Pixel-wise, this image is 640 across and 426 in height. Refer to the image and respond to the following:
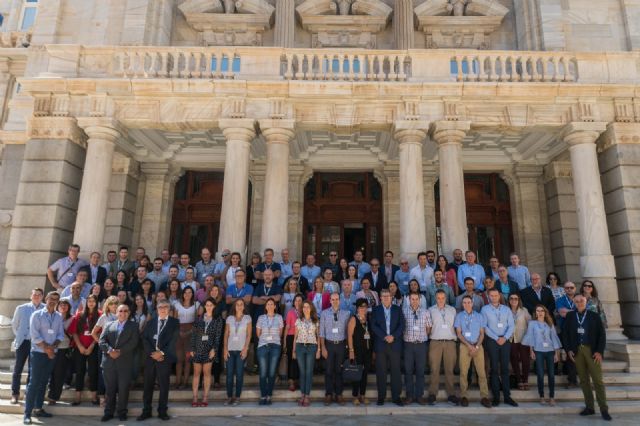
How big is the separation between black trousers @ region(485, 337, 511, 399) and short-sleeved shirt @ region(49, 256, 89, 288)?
8.65 m

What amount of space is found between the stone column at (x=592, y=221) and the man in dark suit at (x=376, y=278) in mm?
5630

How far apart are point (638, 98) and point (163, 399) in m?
13.7

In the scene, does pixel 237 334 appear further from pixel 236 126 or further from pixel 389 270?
pixel 236 126

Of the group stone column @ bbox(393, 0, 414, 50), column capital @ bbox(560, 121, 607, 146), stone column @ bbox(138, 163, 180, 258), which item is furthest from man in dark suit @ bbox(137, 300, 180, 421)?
A: stone column @ bbox(393, 0, 414, 50)

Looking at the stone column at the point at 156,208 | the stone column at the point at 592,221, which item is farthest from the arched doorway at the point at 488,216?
the stone column at the point at 156,208

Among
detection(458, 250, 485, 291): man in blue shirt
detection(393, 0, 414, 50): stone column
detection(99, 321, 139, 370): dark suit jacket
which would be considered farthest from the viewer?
detection(393, 0, 414, 50): stone column

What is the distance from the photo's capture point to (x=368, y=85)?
429 inches

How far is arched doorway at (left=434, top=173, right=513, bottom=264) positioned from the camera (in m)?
15.5

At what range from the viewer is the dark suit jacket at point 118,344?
6383 millimetres

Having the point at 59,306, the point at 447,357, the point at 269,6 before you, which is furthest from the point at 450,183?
the point at 269,6

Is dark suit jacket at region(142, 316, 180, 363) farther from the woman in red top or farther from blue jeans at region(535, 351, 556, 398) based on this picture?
blue jeans at region(535, 351, 556, 398)

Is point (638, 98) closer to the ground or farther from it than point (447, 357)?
farther from it

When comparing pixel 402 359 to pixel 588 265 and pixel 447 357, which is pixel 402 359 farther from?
pixel 588 265

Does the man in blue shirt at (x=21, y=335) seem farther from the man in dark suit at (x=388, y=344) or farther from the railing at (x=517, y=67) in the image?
the railing at (x=517, y=67)
